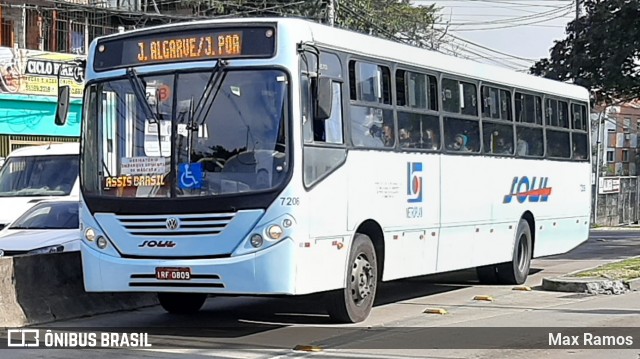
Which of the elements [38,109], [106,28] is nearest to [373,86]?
[38,109]

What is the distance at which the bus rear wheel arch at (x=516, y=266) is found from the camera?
687 inches

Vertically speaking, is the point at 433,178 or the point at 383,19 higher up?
the point at 383,19

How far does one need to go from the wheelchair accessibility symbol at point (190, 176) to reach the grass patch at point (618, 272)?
8.62m

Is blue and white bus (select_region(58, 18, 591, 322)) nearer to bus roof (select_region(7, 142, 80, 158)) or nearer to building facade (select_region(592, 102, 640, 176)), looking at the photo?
bus roof (select_region(7, 142, 80, 158))

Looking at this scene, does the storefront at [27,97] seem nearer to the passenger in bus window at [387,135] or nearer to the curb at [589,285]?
the curb at [589,285]

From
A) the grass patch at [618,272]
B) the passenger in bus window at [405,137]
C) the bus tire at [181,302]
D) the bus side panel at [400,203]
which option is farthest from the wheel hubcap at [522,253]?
the bus tire at [181,302]

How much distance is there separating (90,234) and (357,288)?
315 cm

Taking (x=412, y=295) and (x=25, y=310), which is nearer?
(x=25, y=310)

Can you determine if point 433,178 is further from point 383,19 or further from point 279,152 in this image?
point 383,19

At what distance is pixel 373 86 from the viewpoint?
12938 millimetres

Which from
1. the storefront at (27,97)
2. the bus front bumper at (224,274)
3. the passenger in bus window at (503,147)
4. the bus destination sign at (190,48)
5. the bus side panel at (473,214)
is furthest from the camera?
the storefront at (27,97)

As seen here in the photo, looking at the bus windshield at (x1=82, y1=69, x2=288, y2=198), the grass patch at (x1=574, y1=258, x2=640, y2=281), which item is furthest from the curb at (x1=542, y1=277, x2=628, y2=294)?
the bus windshield at (x1=82, y1=69, x2=288, y2=198)

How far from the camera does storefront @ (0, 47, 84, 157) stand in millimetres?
32844

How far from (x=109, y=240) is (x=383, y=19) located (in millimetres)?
39873
